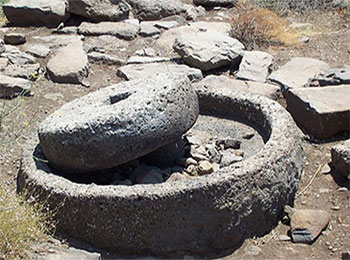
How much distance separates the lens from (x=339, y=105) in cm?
595

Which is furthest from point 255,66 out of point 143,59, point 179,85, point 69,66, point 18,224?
point 18,224

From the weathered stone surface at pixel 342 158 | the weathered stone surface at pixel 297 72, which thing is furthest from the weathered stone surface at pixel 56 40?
the weathered stone surface at pixel 342 158

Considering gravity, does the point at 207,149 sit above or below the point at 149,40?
above

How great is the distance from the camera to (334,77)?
6629 mm

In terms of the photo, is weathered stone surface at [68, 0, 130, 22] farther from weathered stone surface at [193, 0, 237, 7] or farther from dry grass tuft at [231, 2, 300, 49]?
dry grass tuft at [231, 2, 300, 49]

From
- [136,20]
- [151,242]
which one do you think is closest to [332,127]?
[151,242]

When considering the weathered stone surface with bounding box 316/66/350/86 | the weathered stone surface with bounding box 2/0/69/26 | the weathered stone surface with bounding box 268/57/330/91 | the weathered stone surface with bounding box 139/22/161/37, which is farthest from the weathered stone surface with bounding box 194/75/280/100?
the weathered stone surface with bounding box 2/0/69/26

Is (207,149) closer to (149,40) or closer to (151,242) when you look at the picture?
(151,242)

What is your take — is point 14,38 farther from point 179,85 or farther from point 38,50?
point 179,85

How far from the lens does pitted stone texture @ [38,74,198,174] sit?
468 cm

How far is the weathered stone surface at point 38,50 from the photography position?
7438mm

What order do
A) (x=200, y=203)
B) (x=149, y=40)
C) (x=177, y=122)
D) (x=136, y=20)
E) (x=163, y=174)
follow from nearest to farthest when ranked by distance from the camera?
(x=200, y=203), (x=177, y=122), (x=163, y=174), (x=149, y=40), (x=136, y=20)

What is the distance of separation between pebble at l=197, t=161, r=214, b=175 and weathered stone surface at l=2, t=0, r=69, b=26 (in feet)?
13.1

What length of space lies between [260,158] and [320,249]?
77 cm
